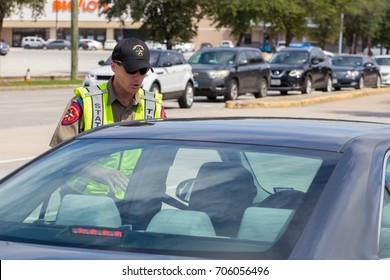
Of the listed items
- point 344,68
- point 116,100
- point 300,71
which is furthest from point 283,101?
point 116,100

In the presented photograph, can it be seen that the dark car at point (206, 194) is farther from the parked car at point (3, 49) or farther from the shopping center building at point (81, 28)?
the shopping center building at point (81, 28)

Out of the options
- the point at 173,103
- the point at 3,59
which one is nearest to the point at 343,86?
the point at 173,103

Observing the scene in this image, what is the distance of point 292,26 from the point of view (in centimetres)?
6944

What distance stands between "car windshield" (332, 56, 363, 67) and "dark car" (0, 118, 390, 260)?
42.5m

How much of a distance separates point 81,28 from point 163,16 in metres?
88.5

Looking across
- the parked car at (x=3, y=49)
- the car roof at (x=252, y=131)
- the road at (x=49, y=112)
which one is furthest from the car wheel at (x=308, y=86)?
the parked car at (x=3, y=49)

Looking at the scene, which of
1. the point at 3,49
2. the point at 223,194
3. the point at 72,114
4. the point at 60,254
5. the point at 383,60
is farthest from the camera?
the point at 3,49

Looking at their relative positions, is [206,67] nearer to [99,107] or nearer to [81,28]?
[99,107]

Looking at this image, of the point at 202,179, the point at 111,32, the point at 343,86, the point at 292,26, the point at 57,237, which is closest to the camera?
the point at 57,237

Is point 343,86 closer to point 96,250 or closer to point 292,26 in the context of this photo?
point 292,26

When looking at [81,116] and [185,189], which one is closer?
[185,189]

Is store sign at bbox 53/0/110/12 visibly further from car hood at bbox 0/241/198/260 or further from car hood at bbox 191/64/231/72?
car hood at bbox 0/241/198/260

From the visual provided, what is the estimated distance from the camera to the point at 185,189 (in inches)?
187

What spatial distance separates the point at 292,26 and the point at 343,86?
2453 centimetres
